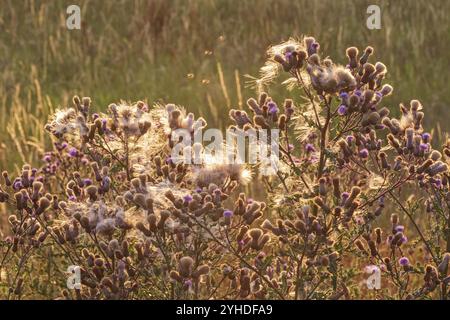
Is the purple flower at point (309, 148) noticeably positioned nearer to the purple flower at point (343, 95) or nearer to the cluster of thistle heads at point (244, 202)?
the cluster of thistle heads at point (244, 202)

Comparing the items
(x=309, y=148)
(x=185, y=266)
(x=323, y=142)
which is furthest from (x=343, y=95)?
(x=185, y=266)

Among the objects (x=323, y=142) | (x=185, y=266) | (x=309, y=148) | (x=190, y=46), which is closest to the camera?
(x=185, y=266)

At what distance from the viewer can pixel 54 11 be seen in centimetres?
1050

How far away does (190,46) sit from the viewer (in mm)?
9430

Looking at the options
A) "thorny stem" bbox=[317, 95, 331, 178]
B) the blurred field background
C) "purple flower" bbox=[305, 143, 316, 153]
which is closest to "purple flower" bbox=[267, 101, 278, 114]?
"thorny stem" bbox=[317, 95, 331, 178]

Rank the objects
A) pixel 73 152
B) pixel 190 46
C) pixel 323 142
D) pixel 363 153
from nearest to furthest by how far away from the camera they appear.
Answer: pixel 323 142 → pixel 363 153 → pixel 73 152 → pixel 190 46

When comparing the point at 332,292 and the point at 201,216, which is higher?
the point at 201,216

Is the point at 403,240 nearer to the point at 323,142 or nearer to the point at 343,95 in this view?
the point at 323,142

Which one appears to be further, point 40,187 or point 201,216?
point 40,187

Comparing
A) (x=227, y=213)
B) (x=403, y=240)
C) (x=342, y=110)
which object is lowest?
(x=403, y=240)

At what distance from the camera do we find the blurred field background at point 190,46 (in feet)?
27.6
